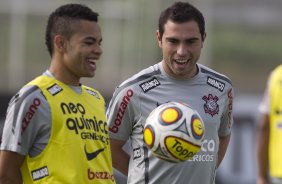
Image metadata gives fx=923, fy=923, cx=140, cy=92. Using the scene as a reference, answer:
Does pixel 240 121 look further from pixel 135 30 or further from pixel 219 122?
pixel 219 122

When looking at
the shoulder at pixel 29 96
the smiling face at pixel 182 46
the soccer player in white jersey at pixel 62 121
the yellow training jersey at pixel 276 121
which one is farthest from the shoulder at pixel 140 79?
the yellow training jersey at pixel 276 121

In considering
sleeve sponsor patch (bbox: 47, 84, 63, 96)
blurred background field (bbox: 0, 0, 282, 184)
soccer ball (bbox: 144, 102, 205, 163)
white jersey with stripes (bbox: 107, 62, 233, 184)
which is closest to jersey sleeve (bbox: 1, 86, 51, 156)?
sleeve sponsor patch (bbox: 47, 84, 63, 96)

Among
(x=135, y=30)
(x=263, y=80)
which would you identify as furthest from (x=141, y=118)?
(x=263, y=80)

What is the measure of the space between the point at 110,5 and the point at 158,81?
957 centimetres

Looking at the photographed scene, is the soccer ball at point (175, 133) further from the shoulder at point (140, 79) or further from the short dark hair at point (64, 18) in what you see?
the short dark hair at point (64, 18)

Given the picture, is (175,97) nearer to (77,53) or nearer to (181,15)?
(181,15)

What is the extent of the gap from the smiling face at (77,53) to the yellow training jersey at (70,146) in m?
0.11

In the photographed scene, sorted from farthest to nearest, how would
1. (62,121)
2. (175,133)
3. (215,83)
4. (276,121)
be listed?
1. (276,121)
2. (215,83)
3. (175,133)
4. (62,121)

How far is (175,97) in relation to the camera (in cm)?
746

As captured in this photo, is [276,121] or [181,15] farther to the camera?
[276,121]

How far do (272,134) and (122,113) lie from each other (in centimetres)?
282

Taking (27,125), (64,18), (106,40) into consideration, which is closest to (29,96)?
(27,125)

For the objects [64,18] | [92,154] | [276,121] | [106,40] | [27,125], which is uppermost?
[64,18]

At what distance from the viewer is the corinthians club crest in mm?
7496
